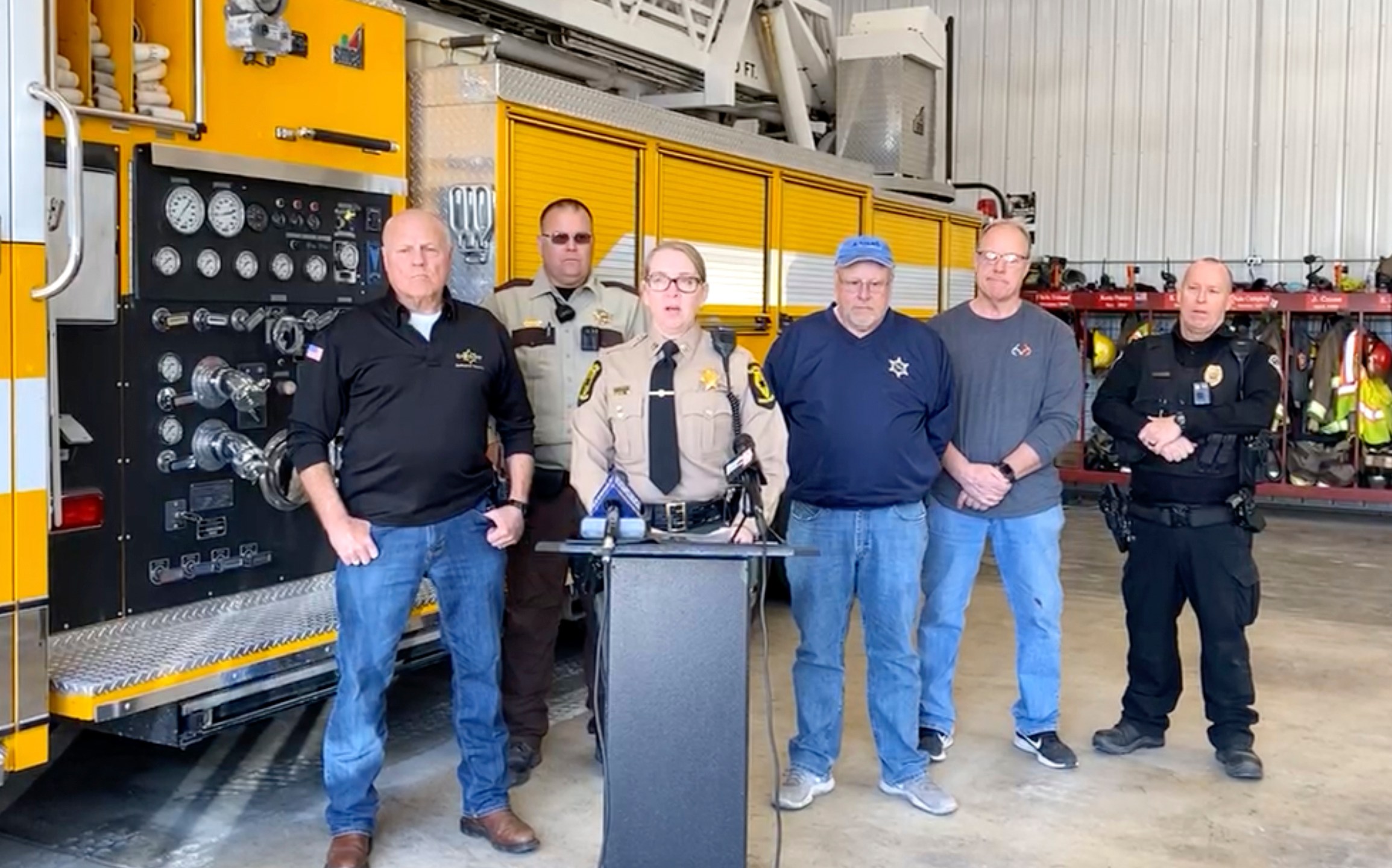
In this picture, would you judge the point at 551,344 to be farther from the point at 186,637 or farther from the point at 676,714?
the point at 676,714

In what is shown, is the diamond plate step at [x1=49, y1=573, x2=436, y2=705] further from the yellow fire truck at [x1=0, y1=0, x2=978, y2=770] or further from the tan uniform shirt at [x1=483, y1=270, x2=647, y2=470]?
the tan uniform shirt at [x1=483, y1=270, x2=647, y2=470]

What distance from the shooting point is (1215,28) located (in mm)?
12281

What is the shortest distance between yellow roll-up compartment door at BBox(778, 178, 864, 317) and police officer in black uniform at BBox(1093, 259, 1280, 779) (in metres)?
2.31

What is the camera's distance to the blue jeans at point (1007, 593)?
468 cm

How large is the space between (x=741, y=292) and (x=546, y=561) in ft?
7.90

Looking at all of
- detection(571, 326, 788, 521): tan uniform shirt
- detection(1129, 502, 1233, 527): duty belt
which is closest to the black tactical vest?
detection(1129, 502, 1233, 527): duty belt

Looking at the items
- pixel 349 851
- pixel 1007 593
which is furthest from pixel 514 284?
pixel 1007 593

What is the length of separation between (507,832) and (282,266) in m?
1.81

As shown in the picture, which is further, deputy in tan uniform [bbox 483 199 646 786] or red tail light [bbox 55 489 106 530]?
deputy in tan uniform [bbox 483 199 646 786]

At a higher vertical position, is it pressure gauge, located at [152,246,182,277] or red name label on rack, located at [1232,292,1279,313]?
red name label on rack, located at [1232,292,1279,313]

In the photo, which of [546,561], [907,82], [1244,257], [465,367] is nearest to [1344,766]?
[546,561]

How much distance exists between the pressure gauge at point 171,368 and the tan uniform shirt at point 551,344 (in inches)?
38.2

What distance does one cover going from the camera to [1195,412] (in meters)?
4.65

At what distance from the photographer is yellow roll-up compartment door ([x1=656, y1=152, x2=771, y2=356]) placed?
584 centimetres
